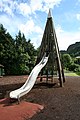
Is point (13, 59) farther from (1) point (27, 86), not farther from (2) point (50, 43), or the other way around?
(1) point (27, 86)

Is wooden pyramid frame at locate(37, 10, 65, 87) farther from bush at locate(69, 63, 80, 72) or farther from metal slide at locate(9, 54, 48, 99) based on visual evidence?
bush at locate(69, 63, 80, 72)

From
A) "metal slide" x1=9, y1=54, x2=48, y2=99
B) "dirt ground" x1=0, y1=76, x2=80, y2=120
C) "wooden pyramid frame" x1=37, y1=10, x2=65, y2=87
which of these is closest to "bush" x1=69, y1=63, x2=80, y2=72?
"wooden pyramid frame" x1=37, y1=10, x2=65, y2=87

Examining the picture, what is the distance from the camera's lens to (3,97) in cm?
1406

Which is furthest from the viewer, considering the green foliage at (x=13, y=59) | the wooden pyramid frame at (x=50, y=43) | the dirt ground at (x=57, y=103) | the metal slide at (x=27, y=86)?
the green foliage at (x=13, y=59)

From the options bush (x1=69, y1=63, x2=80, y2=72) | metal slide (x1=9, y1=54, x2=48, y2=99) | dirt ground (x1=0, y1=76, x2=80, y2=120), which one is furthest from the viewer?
bush (x1=69, y1=63, x2=80, y2=72)

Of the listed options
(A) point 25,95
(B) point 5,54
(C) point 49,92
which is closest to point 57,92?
(C) point 49,92

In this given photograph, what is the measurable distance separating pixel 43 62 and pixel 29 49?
63.5ft

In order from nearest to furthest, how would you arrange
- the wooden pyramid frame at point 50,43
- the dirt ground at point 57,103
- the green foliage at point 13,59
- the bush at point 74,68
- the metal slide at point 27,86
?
the dirt ground at point 57,103
the metal slide at point 27,86
the wooden pyramid frame at point 50,43
the green foliage at point 13,59
the bush at point 74,68

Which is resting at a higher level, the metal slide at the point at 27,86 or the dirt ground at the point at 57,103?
the metal slide at the point at 27,86

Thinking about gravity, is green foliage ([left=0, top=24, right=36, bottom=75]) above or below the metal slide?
above

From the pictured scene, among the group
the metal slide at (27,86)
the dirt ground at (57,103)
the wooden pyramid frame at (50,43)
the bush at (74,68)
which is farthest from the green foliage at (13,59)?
the dirt ground at (57,103)

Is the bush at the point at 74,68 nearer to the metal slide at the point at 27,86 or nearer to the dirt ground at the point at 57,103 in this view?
the metal slide at the point at 27,86

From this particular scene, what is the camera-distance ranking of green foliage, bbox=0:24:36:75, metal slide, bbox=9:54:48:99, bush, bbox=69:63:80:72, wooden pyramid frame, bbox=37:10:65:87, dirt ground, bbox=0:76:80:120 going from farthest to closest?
bush, bbox=69:63:80:72
green foliage, bbox=0:24:36:75
wooden pyramid frame, bbox=37:10:65:87
metal slide, bbox=9:54:48:99
dirt ground, bbox=0:76:80:120

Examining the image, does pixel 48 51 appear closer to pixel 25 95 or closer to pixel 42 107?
pixel 25 95
